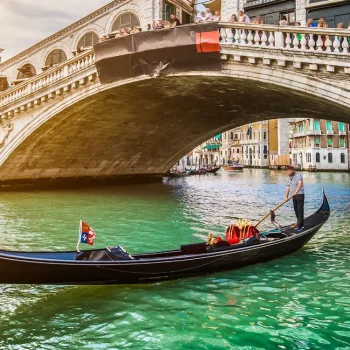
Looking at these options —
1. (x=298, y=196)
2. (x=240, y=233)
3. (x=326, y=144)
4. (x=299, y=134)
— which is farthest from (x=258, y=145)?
(x=240, y=233)

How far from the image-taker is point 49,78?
1416cm

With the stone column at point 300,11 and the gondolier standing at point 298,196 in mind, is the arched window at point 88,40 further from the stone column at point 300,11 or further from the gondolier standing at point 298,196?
the gondolier standing at point 298,196

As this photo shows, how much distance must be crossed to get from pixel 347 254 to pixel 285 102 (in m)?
8.91

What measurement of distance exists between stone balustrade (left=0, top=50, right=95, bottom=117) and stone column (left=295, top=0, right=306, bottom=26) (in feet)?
20.1

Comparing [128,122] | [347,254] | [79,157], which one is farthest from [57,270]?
[79,157]

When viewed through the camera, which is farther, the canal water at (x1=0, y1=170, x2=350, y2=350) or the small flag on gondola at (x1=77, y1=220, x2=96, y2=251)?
the small flag on gondola at (x1=77, y1=220, x2=96, y2=251)

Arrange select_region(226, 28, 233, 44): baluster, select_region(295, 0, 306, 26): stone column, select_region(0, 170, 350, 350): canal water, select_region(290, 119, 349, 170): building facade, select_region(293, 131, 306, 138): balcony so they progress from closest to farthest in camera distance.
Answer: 1. select_region(0, 170, 350, 350): canal water
2. select_region(226, 28, 233, 44): baluster
3. select_region(295, 0, 306, 26): stone column
4. select_region(290, 119, 349, 170): building facade
5. select_region(293, 131, 306, 138): balcony

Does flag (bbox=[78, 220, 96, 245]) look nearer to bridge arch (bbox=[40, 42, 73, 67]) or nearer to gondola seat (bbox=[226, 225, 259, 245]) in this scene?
gondola seat (bbox=[226, 225, 259, 245])

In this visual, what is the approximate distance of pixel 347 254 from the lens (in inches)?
247

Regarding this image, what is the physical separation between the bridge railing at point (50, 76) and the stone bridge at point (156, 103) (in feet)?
0.11

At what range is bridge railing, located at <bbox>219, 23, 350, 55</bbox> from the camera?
9.12 metres

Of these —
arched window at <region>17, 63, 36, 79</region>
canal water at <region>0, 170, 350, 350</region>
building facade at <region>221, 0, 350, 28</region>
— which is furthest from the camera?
arched window at <region>17, 63, 36, 79</region>

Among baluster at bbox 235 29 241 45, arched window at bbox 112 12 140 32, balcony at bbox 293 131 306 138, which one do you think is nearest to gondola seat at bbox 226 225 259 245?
baluster at bbox 235 29 241 45

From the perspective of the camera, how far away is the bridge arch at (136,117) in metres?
12.7
